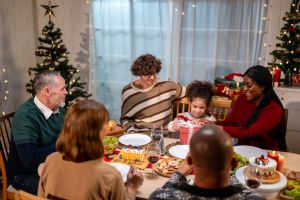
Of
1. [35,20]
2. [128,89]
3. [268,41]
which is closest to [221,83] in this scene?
[268,41]

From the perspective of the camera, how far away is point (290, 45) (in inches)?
132

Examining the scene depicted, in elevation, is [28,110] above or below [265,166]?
above

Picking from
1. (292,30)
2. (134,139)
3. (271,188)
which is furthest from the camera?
(292,30)

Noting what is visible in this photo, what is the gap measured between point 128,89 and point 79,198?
5.30 ft

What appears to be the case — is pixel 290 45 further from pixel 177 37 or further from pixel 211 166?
pixel 211 166

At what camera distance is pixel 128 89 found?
9.33ft

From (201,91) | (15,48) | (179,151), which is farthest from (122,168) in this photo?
(15,48)

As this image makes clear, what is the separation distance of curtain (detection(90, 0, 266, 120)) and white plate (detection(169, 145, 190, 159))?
2026 millimetres

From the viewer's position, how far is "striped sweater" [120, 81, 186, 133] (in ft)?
Answer: 9.24

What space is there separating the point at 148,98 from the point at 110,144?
817mm

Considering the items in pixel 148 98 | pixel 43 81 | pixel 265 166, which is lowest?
pixel 265 166

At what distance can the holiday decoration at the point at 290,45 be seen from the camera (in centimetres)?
329

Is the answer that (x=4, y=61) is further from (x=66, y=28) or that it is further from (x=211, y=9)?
(x=211, y=9)

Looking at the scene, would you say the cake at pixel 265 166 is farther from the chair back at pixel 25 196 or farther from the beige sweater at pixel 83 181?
the chair back at pixel 25 196
